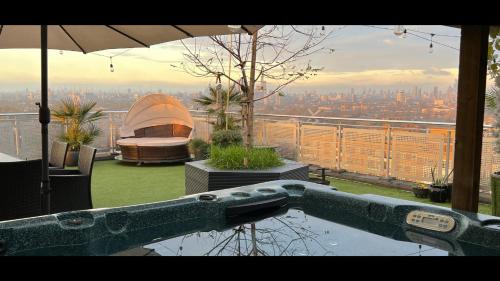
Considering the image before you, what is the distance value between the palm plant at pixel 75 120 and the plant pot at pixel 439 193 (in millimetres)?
6287

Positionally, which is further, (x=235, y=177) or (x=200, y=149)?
(x=200, y=149)

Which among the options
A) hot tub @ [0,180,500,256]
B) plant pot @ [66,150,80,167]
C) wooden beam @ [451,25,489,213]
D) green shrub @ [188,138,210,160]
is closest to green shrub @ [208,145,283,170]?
hot tub @ [0,180,500,256]

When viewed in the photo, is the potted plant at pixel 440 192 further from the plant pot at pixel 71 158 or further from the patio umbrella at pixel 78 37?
the plant pot at pixel 71 158

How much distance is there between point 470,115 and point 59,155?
13.4 feet

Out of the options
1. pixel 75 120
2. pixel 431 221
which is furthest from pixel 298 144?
pixel 431 221

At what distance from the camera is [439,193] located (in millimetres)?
5629

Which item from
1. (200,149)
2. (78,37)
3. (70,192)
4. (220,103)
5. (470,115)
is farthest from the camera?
(220,103)

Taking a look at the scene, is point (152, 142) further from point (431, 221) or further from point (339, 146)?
point (431, 221)

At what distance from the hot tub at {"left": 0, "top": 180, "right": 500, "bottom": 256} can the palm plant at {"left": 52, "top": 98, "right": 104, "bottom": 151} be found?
20.4ft

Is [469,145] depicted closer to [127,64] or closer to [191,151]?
[191,151]

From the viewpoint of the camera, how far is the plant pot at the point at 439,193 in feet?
18.5

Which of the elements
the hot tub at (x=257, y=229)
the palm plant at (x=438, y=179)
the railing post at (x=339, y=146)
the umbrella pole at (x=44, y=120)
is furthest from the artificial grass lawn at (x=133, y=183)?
the palm plant at (x=438, y=179)

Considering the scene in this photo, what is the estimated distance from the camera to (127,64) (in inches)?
356

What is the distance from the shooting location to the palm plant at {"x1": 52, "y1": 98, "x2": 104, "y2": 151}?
325 inches
